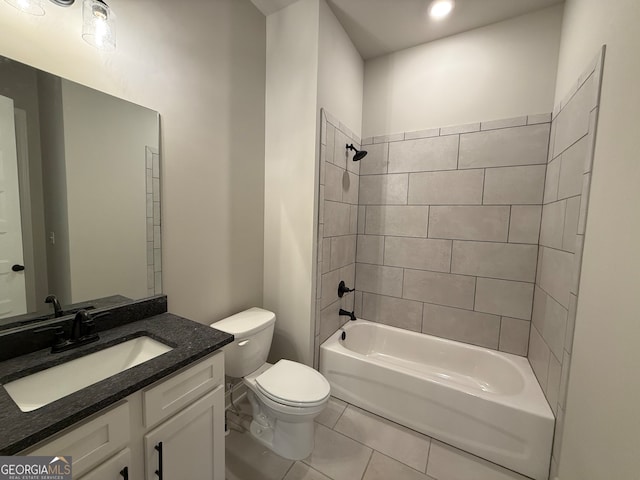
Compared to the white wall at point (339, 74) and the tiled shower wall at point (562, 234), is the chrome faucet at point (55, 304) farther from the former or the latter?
the tiled shower wall at point (562, 234)

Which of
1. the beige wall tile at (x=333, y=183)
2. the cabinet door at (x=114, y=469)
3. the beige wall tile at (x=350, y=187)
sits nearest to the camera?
the cabinet door at (x=114, y=469)

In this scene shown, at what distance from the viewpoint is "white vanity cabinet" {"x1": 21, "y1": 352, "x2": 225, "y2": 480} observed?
0.70 metres

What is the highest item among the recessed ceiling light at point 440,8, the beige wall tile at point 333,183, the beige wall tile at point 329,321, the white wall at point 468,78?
the recessed ceiling light at point 440,8

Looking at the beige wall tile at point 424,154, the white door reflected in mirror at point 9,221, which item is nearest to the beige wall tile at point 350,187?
the beige wall tile at point 424,154

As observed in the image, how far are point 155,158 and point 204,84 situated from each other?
22.8 inches

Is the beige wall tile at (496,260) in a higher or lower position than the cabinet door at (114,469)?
higher

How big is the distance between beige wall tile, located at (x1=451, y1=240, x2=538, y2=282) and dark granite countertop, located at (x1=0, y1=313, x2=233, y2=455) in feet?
6.06

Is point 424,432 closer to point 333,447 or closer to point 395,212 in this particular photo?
point 333,447

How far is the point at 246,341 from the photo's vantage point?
1567mm

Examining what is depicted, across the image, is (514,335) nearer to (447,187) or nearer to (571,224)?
(571,224)

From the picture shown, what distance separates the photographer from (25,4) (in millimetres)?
893

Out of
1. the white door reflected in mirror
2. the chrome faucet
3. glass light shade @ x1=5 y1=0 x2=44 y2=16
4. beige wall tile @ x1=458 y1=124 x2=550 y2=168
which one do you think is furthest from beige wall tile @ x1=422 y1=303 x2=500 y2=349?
glass light shade @ x1=5 y1=0 x2=44 y2=16

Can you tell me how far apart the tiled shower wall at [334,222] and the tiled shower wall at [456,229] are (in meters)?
0.17

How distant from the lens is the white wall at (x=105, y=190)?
1.07m
